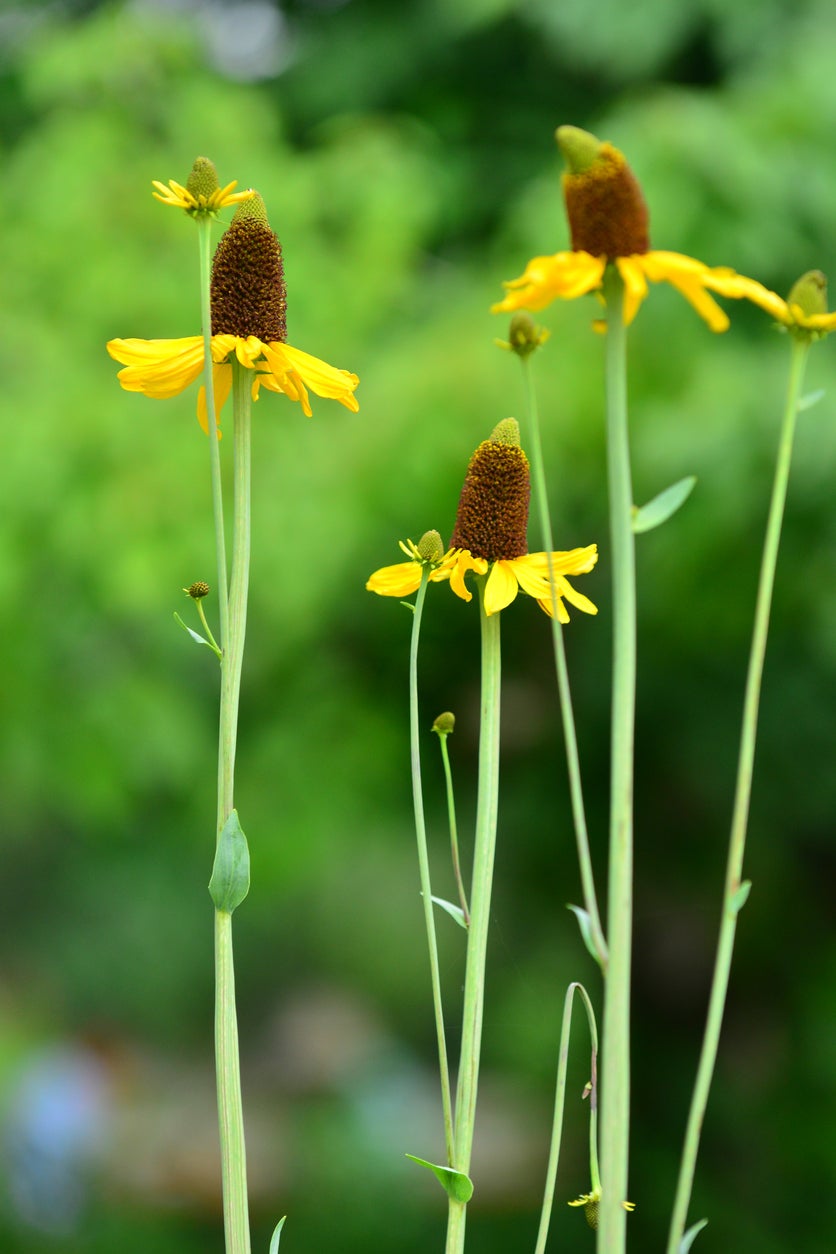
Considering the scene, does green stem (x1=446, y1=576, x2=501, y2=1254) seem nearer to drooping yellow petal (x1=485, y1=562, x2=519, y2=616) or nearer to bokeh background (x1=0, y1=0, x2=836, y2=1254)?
drooping yellow petal (x1=485, y1=562, x2=519, y2=616)

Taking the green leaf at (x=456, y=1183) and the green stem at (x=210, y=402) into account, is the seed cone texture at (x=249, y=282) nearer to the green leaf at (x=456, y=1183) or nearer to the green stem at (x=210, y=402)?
the green stem at (x=210, y=402)

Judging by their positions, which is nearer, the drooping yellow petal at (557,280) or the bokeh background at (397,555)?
the drooping yellow petal at (557,280)

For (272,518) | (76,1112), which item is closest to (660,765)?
(272,518)

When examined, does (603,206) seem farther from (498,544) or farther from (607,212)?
(498,544)

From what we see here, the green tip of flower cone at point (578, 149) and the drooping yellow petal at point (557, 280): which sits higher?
the green tip of flower cone at point (578, 149)

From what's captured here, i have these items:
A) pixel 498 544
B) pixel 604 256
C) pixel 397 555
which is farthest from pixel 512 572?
pixel 397 555

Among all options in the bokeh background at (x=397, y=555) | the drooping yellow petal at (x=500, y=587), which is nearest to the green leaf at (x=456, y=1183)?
the drooping yellow petal at (x=500, y=587)
